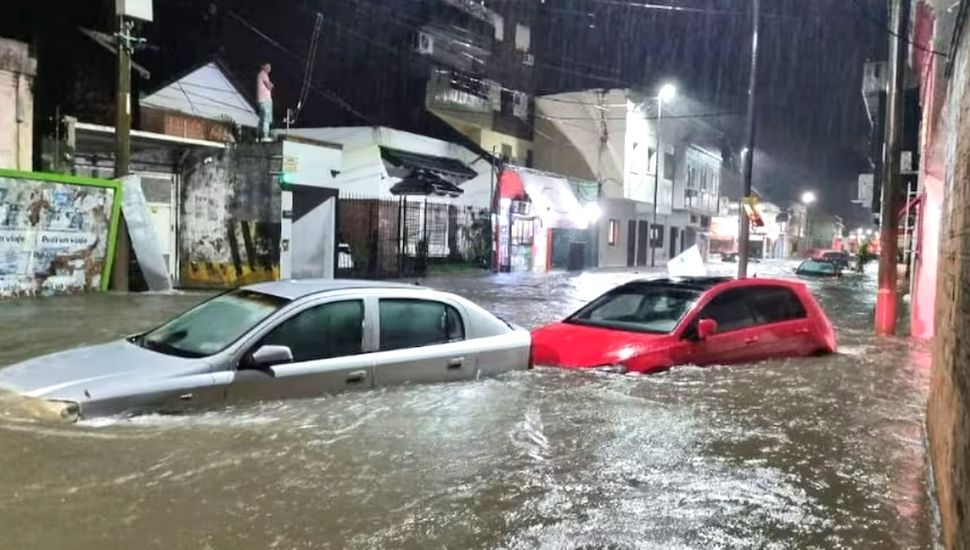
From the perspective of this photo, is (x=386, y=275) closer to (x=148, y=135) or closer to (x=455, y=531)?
(x=148, y=135)

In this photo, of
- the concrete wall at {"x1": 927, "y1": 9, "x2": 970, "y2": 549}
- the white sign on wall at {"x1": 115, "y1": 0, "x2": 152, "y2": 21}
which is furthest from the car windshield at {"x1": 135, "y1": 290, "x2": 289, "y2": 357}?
the white sign on wall at {"x1": 115, "y1": 0, "x2": 152, "y2": 21}

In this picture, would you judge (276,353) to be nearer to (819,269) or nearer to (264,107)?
(264,107)

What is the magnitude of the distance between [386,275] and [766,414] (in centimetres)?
1779

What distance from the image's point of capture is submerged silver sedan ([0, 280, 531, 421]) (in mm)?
5039

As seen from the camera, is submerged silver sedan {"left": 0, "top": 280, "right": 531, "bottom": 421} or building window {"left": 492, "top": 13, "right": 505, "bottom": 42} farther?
building window {"left": 492, "top": 13, "right": 505, "bottom": 42}

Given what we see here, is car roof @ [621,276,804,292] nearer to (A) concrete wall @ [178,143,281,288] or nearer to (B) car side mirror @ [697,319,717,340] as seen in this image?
(B) car side mirror @ [697,319,717,340]

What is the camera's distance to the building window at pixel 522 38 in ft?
120

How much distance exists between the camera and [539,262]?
3189 cm

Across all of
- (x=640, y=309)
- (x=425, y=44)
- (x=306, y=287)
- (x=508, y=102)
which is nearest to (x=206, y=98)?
(x=425, y=44)

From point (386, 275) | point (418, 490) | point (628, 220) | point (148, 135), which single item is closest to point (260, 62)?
point (386, 275)

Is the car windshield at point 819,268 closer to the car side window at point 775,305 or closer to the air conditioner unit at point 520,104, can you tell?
the air conditioner unit at point 520,104

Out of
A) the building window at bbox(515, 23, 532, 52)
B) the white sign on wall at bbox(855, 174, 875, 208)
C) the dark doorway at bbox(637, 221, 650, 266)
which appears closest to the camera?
the white sign on wall at bbox(855, 174, 875, 208)

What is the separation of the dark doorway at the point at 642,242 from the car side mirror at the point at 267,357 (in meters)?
37.8

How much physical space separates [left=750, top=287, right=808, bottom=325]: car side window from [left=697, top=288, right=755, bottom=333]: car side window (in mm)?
141
